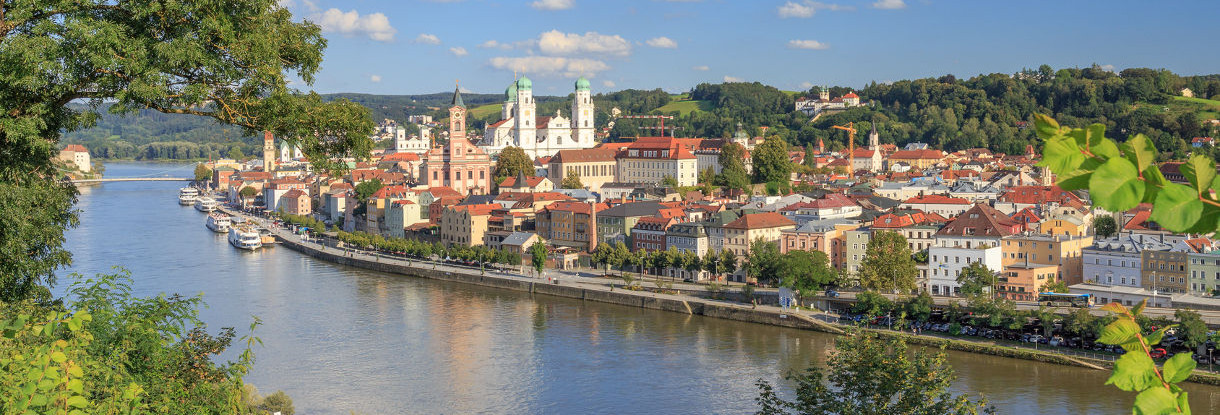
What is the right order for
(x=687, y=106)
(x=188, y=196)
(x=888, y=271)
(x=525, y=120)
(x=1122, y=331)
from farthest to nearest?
(x=687, y=106)
(x=188, y=196)
(x=525, y=120)
(x=888, y=271)
(x=1122, y=331)

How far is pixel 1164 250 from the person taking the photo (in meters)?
11.9

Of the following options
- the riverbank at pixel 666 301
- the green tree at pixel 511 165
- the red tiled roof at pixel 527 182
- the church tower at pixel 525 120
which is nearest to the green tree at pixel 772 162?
the red tiled roof at pixel 527 182

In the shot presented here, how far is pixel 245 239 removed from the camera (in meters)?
19.5

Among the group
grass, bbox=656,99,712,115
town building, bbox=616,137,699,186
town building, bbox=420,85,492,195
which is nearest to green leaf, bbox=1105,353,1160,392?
town building, bbox=420,85,492,195

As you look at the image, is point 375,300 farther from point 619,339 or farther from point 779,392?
point 779,392

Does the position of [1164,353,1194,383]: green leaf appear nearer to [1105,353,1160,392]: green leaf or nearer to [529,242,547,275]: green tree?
[1105,353,1160,392]: green leaf

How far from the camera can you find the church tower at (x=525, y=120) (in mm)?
29141

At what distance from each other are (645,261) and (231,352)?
7.01 meters

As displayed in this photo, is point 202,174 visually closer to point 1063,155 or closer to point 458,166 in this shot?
point 458,166

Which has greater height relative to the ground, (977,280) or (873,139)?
(873,139)

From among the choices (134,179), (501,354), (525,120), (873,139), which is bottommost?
(501,354)

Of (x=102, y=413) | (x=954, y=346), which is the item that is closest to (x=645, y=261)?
(x=954, y=346)

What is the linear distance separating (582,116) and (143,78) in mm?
28074

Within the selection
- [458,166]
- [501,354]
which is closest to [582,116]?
[458,166]
